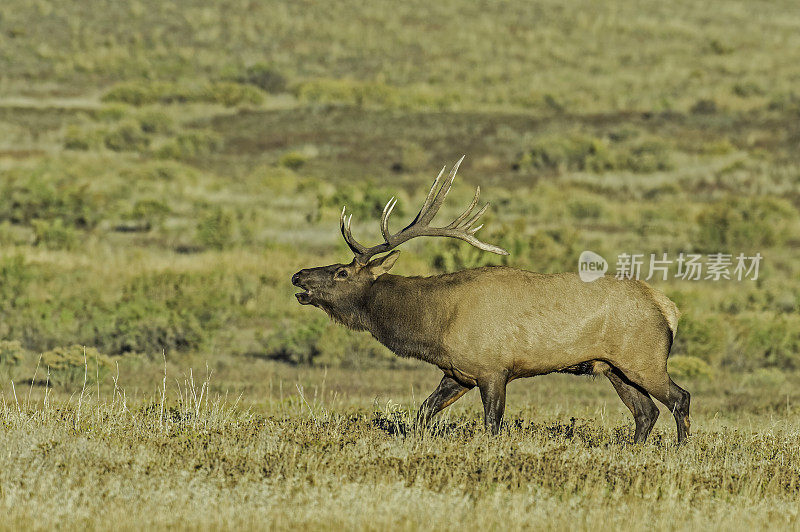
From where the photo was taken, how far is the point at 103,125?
1905 inches

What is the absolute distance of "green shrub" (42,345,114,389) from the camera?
14.8m

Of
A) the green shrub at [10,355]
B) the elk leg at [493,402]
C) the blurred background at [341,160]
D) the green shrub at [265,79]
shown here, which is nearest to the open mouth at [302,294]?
the elk leg at [493,402]

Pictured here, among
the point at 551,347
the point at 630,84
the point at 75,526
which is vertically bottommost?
the point at 75,526

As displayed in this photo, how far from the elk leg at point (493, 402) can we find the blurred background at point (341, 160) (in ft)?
16.9

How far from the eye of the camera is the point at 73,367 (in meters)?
15.1

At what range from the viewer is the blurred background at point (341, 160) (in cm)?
1900

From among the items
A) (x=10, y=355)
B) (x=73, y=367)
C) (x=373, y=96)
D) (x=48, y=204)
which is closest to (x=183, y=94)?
(x=373, y=96)

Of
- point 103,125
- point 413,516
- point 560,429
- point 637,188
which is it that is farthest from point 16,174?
point 413,516

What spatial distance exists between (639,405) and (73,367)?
828 cm

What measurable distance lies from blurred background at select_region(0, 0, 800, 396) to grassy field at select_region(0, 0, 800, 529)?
0.14 metres

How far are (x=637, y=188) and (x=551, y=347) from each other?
3037 cm

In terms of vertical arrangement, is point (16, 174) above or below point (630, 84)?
below

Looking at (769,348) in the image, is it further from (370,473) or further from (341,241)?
(370,473)

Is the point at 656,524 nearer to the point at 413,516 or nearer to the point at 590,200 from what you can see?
the point at 413,516
